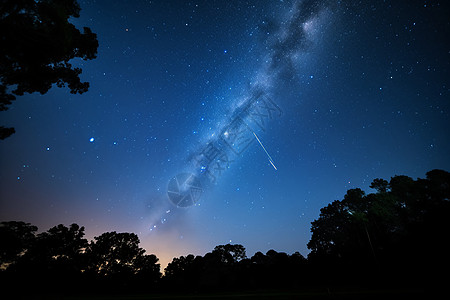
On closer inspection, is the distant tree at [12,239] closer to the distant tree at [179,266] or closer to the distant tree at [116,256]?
the distant tree at [116,256]

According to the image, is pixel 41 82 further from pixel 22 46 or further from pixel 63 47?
pixel 63 47

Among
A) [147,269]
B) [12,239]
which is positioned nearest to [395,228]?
[147,269]

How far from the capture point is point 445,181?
105 feet

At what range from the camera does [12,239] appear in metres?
36.8

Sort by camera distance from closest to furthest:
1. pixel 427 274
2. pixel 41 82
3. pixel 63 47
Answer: pixel 63 47 → pixel 41 82 → pixel 427 274

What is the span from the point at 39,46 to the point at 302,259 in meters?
60.1

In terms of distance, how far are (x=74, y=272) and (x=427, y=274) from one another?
→ 72927mm

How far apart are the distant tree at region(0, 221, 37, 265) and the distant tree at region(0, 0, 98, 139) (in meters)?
44.5

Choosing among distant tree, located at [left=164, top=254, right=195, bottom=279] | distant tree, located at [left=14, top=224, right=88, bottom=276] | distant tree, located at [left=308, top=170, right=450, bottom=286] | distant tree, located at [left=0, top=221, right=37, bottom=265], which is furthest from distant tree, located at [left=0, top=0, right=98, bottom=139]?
distant tree, located at [left=164, top=254, right=195, bottom=279]

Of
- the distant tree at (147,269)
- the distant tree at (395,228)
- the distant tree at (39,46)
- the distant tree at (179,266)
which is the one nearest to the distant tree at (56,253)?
the distant tree at (147,269)

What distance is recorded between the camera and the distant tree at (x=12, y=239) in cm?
3519

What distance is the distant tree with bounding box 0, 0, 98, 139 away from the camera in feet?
25.1

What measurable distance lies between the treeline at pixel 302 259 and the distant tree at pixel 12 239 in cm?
20

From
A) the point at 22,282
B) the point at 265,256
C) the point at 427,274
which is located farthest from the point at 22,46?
the point at 265,256
